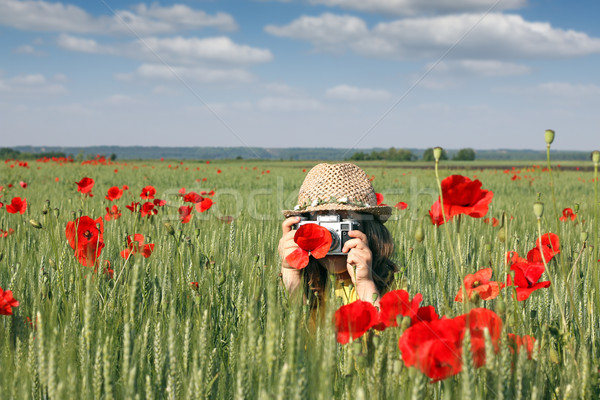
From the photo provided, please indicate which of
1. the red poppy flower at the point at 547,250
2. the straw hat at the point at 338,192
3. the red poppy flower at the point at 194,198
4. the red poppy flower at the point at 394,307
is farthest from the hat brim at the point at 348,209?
the red poppy flower at the point at 194,198

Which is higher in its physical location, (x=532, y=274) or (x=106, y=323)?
→ (x=532, y=274)

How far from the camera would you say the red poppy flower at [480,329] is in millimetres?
715

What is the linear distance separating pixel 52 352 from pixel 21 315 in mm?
692

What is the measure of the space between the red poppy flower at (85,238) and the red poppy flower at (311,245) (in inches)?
24.6

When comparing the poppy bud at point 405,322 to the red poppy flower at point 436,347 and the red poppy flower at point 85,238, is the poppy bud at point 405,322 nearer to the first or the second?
the red poppy flower at point 436,347

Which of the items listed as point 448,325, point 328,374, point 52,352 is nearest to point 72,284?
point 52,352

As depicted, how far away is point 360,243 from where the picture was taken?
1.51 metres

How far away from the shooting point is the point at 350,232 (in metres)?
1.54

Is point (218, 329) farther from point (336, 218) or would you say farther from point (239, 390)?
point (239, 390)

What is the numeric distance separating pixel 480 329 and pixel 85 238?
123cm

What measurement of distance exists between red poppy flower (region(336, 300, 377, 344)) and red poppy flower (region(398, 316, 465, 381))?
14 centimetres

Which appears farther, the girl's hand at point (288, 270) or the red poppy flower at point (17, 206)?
the red poppy flower at point (17, 206)

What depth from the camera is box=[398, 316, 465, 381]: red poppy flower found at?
68 cm

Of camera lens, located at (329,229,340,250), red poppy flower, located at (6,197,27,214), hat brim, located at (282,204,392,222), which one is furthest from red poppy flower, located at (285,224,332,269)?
red poppy flower, located at (6,197,27,214)
